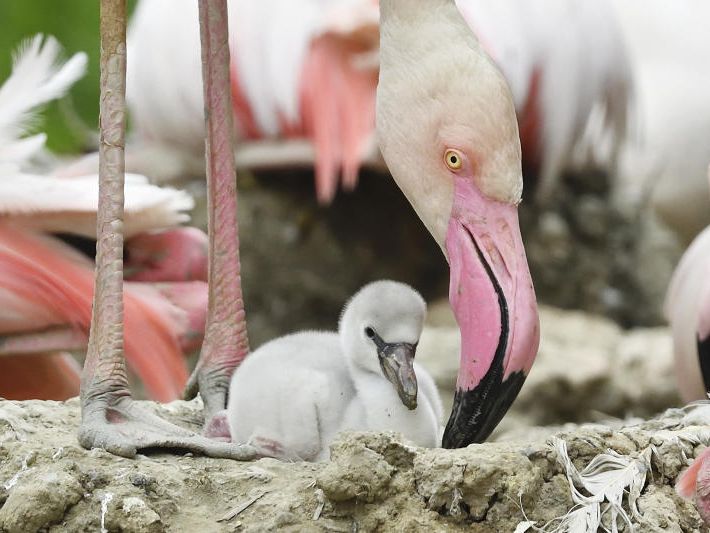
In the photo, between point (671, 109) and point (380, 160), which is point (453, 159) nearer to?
point (380, 160)

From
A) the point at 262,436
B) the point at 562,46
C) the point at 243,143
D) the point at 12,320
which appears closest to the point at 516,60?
the point at 562,46

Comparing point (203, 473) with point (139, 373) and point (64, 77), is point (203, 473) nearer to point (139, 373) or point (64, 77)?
point (139, 373)

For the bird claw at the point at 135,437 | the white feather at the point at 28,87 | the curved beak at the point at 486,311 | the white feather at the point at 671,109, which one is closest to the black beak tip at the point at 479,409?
the curved beak at the point at 486,311

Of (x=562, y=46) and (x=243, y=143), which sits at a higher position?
(x=562, y=46)

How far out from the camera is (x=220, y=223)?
2.95 meters

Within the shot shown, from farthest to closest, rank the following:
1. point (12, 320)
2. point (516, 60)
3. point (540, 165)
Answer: point (540, 165) < point (516, 60) < point (12, 320)

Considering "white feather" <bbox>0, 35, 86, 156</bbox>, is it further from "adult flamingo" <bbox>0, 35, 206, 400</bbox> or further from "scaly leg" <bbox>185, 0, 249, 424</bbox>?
"scaly leg" <bbox>185, 0, 249, 424</bbox>

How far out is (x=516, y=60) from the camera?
221 inches

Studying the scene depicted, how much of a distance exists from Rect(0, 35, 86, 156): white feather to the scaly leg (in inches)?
A: 18.3

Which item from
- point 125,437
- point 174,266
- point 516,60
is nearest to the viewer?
point 125,437

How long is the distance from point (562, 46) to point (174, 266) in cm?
267

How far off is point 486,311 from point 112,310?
2.16ft

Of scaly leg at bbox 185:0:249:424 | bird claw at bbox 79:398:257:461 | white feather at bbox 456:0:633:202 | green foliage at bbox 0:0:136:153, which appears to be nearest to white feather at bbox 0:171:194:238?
scaly leg at bbox 185:0:249:424

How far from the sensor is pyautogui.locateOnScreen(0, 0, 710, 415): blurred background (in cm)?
566
